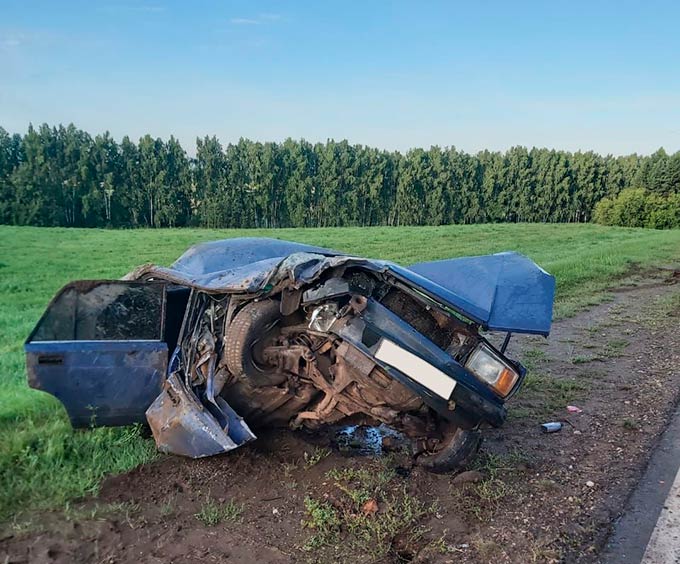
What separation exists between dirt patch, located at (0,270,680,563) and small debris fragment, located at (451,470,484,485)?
11mm

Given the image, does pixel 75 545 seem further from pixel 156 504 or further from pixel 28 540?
pixel 156 504

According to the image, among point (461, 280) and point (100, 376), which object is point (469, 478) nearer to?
point (461, 280)

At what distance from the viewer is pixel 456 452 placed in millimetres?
3627

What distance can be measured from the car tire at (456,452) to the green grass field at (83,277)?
194 centimetres

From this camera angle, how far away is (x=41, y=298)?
1288 centimetres

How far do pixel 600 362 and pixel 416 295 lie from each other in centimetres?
398

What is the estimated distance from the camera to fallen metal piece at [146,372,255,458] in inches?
135

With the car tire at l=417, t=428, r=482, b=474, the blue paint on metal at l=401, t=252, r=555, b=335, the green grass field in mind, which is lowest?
the green grass field

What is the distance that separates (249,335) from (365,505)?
3.97ft

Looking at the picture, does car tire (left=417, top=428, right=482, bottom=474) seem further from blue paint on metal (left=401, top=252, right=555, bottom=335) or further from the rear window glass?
the rear window glass

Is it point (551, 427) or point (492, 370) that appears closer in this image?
point (492, 370)

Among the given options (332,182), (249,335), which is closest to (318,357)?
(249,335)

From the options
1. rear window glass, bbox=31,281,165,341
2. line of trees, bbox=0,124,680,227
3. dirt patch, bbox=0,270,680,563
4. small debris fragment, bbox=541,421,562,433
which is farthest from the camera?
line of trees, bbox=0,124,680,227

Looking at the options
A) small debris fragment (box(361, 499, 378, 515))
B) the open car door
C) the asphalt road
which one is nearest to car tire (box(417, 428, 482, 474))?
small debris fragment (box(361, 499, 378, 515))
